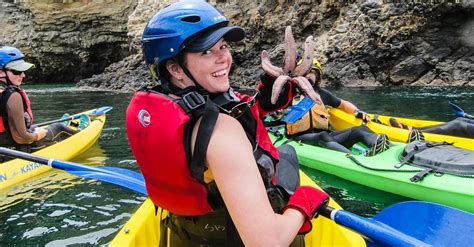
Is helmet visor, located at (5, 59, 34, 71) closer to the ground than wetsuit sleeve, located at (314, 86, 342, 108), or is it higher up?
higher up

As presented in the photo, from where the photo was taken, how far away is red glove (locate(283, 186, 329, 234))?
5.76ft

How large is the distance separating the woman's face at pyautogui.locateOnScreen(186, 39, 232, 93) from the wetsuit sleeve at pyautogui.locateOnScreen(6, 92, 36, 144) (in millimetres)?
4069

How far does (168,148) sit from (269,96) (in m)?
1.06

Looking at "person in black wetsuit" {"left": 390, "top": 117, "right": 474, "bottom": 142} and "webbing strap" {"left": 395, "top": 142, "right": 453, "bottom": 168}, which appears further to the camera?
"person in black wetsuit" {"left": 390, "top": 117, "right": 474, "bottom": 142}

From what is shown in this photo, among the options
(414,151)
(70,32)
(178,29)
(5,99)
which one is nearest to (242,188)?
(178,29)

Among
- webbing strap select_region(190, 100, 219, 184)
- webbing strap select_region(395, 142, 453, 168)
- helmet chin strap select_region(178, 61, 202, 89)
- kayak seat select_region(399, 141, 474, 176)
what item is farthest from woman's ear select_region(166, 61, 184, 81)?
webbing strap select_region(395, 142, 453, 168)

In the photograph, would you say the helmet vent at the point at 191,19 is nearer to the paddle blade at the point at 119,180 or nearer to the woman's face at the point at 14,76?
the paddle blade at the point at 119,180

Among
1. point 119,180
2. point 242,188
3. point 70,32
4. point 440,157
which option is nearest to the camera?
point 242,188

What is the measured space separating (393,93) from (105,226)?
12323 millimetres

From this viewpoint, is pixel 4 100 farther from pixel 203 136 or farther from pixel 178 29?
pixel 203 136

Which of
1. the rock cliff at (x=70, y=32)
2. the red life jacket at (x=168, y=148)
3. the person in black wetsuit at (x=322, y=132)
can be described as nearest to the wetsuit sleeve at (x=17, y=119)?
the person in black wetsuit at (x=322, y=132)

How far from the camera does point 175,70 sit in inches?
71.4

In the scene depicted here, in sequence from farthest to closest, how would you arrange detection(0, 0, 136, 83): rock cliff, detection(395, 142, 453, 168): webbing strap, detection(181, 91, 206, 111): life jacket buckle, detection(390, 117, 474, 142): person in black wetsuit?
1. detection(0, 0, 136, 83): rock cliff
2. detection(390, 117, 474, 142): person in black wetsuit
3. detection(395, 142, 453, 168): webbing strap
4. detection(181, 91, 206, 111): life jacket buckle

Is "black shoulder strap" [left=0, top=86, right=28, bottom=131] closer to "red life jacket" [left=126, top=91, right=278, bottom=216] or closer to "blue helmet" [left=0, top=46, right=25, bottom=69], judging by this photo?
"blue helmet" [left=0, top=46, right=25, bottom=69]
